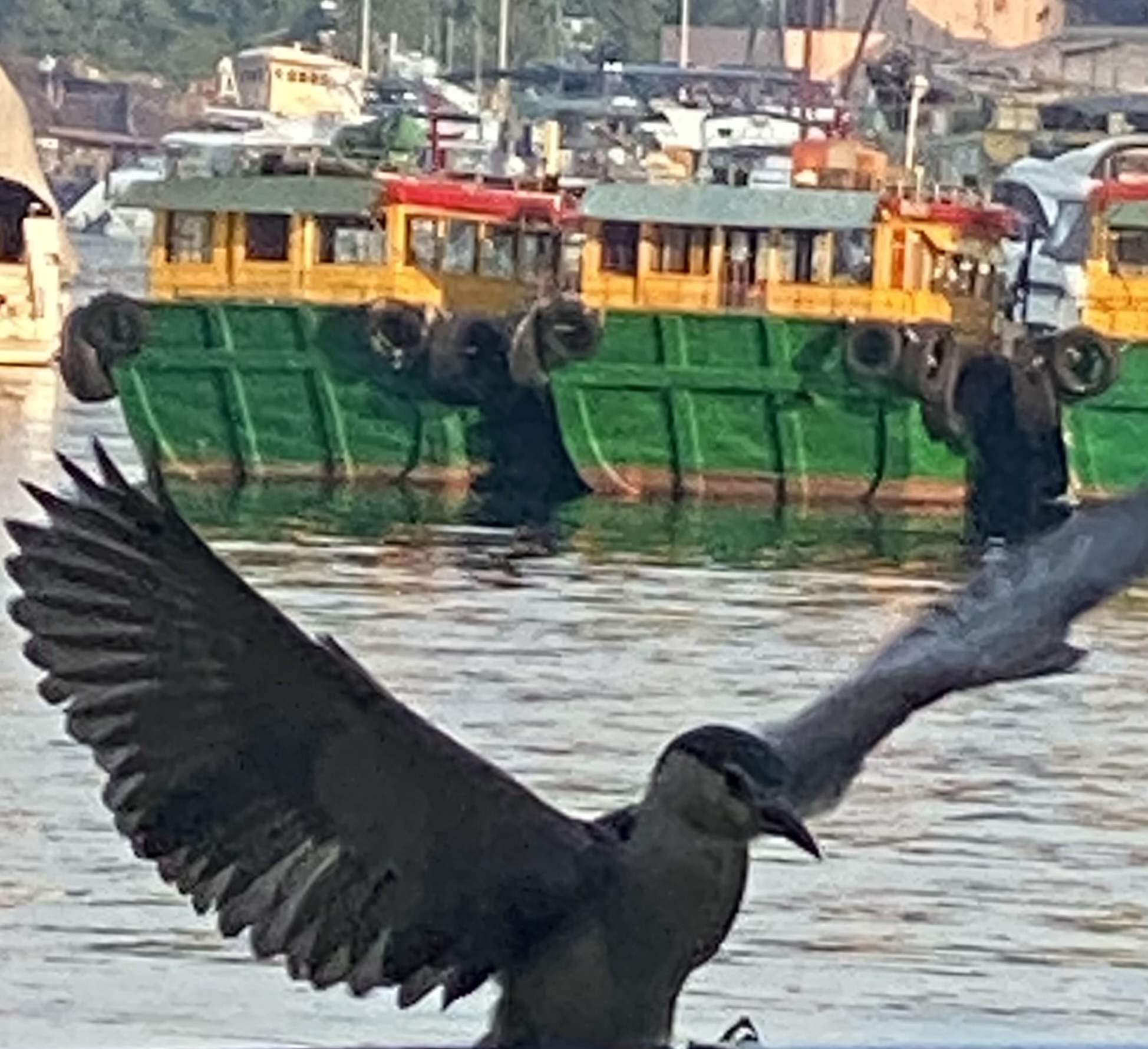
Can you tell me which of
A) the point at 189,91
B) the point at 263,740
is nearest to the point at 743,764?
the point at 263,740

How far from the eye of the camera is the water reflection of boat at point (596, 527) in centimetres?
2595

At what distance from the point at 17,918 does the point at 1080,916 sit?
270 centimetres

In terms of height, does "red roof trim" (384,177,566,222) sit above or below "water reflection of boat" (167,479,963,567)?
above

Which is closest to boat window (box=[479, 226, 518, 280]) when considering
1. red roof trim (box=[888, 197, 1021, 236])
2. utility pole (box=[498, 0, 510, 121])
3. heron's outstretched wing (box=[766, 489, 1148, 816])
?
red roof trim (box=[888, 197, 1021, 236])

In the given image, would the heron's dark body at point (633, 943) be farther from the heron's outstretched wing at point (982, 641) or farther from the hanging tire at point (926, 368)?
the hanging tire at point (926, 368)

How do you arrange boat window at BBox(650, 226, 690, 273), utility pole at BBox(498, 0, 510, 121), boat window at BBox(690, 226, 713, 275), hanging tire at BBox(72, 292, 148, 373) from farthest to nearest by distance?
utility pole at BBox(498, 0, 510, 121) → boat window at BBox(650, 226, 690, 273) → boat window at BBox(690, 226, 713, 275) → hanging tire at BBox(72, 292, 148, 373)

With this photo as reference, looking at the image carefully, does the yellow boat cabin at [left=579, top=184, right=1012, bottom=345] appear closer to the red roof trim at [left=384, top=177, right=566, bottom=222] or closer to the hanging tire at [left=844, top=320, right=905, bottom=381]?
the red roof trim at [left=384, top=177, right=566, bottom=222]

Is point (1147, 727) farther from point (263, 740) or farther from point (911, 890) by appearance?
point (263, 740)

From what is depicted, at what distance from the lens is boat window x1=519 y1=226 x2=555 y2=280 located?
32156 millimetres

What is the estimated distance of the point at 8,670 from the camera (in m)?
17.9

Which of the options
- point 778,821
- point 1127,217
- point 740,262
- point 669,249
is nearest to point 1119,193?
point 1127,217

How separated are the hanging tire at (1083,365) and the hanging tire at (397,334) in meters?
3.83

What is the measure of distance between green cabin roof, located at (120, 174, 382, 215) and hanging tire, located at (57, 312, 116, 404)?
0.98 m

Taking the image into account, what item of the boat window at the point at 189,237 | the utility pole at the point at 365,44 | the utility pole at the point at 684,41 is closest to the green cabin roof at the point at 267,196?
the boat window at the point at 189,237
